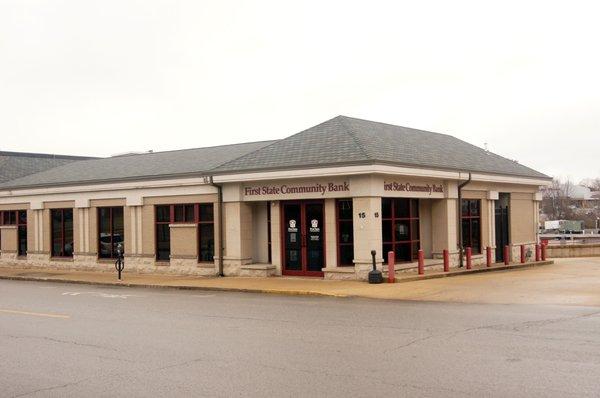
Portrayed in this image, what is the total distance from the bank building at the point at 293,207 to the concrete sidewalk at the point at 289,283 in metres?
0.91

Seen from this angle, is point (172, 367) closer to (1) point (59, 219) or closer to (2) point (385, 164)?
(2) point (385, 164)

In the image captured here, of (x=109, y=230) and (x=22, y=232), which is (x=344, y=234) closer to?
(x=109, y=230)

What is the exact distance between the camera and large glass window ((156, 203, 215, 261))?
79.5ft

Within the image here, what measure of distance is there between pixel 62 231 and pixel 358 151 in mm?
15367

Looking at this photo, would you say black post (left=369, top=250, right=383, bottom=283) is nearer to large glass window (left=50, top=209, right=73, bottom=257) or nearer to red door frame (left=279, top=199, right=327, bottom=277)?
red door frame (left=279, top=199, right=327, bottom=277)

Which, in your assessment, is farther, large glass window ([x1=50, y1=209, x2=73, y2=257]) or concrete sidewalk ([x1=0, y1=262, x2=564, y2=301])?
large glass window ([x1=50, y1=209, x2=73, y2=257])

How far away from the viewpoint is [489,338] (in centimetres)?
1014

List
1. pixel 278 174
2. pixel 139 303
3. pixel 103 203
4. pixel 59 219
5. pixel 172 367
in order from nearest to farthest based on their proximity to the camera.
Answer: pixel 172 367, pixel 139 303, pixel 278 174, pixel 103 203, pixel 59 219

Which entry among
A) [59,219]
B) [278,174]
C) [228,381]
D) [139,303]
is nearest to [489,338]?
[228,381]

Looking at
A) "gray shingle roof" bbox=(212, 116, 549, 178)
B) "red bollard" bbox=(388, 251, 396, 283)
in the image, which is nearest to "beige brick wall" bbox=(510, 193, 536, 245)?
"gray shingle roof" bbox=(212, 116, 549, 178)

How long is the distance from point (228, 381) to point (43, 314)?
318 inches

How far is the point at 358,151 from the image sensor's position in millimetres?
20500

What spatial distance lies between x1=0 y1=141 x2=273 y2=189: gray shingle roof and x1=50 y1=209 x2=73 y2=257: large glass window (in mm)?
1390

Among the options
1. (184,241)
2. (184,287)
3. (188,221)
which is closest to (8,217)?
(184,241)
